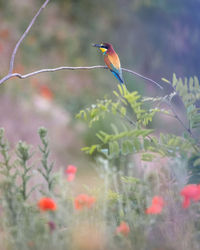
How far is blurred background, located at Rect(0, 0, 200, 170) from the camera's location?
298 cm

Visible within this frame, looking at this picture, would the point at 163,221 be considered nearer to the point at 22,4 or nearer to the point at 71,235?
the point at 71,235

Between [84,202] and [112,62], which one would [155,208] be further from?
[112,62]

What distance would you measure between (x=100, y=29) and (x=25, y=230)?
2.97 meters

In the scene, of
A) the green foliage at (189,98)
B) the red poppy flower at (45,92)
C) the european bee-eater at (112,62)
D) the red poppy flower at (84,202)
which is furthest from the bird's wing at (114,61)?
the red poppy flower at (45,92)

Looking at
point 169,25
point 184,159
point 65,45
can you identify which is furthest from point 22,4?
point 184,159

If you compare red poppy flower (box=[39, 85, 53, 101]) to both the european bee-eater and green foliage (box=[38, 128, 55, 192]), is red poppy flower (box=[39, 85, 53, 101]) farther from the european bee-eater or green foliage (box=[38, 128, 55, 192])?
green foliage (box=[38, 128, 55, 192])

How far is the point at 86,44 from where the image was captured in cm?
326

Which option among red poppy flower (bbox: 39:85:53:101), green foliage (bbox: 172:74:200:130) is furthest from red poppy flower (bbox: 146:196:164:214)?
red poppy flower (bbox: 39:85:53:101)

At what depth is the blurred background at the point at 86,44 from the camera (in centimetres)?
298

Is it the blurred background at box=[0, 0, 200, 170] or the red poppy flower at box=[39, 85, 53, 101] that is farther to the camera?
the red poppy flower at box=[39, 85, 53, 101]

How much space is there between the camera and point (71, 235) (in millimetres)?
396

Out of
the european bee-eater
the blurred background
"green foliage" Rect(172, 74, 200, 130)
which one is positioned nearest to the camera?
"green foliage" Rect(172, 74, 200, 130)

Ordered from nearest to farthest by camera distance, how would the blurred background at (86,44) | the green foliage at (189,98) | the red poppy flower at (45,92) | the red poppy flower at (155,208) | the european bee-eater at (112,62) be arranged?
the red poppy flower at (155,208)
the green foliage at (189,98)
the european bee-eater at (112,62)
the blurred background at (86,44)
the red poppy flower at (45,92)

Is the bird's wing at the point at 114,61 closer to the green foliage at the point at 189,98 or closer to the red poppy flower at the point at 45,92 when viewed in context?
the green foliage at the point at 189,98
